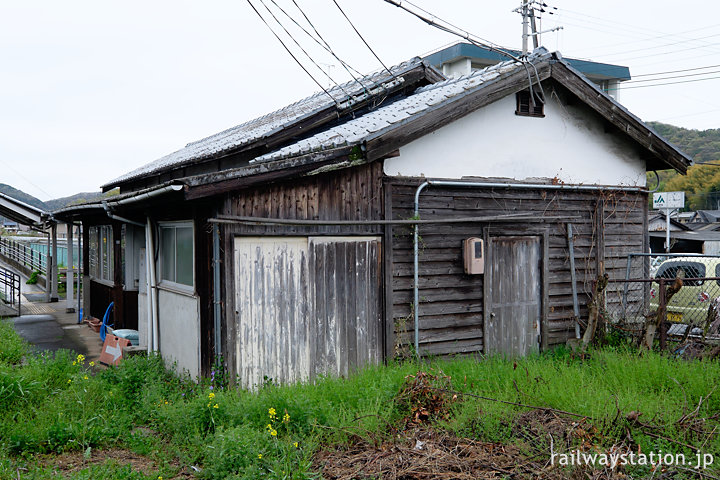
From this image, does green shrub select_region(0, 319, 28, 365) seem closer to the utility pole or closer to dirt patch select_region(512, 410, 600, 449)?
dirt patch select_region(512, 410, 600, 449)

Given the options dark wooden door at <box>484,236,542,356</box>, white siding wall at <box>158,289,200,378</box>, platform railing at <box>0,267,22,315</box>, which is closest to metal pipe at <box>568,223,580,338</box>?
dark wooden door at <box>484,236,542,356</box>

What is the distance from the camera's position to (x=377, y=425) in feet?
17.0

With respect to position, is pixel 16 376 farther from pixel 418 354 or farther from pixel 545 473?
pixel 545 473

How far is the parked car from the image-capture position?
958cm

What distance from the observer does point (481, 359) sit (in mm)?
8188

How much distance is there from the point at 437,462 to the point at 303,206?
369 cm

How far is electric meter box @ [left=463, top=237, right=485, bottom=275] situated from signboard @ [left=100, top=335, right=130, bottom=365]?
5.50 meters

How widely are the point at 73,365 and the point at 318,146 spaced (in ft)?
14.1

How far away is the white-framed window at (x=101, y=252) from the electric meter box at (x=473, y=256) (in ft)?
26.3

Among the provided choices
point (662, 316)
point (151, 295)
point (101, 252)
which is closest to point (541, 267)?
point (662, 316)

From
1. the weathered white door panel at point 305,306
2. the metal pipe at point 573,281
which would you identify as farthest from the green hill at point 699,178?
the weathered white door panel at point 305,306

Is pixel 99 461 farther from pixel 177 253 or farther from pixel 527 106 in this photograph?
pixel 527 106

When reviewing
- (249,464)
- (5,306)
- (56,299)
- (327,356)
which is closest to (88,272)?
(5,306)

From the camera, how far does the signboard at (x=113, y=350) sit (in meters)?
8.94
